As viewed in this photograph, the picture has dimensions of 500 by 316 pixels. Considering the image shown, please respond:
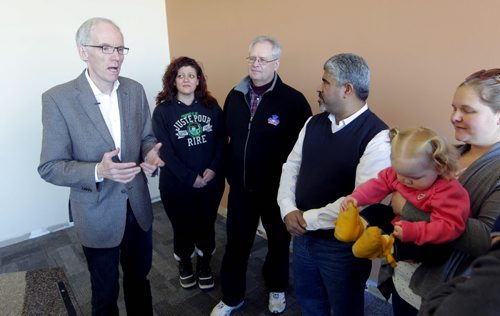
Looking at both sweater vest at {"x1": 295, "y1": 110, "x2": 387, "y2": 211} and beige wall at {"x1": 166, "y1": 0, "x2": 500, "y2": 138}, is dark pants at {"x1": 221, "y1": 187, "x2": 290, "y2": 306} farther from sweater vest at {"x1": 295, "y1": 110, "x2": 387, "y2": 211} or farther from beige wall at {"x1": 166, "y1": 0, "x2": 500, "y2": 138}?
beige wall at {"x1": 166, "y1": 0, "x2": 500, "y2": 138}

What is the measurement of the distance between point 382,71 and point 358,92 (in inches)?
25.3

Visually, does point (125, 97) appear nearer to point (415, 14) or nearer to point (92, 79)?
point (92, 79)

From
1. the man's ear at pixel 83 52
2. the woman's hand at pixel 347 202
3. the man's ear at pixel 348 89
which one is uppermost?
the man's ear at pixel 83 52

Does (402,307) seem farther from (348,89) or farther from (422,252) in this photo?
(348,89)

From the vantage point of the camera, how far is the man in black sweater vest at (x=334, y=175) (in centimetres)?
127

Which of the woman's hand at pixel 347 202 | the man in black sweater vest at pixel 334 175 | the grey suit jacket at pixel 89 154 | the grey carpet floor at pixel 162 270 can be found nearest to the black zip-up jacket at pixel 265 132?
the man in black sweater vest at pixel 334 175

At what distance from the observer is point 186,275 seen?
2.40 metres

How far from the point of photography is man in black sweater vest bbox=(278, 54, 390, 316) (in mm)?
1273

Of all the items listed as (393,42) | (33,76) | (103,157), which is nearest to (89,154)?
(103,157)

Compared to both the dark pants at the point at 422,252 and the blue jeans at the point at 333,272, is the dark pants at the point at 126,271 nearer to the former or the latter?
the blue jeans at the point at 333,272

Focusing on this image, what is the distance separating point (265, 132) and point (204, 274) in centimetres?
122

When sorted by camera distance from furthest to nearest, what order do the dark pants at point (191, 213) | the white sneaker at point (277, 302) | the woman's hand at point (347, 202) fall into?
the dark pants at point (191, 213) → the white sneaker at point (277, 302) → the woman's hand at point (347, 202)

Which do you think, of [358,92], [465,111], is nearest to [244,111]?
[358,92]

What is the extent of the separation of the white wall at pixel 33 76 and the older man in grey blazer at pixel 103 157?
6.17 ft
